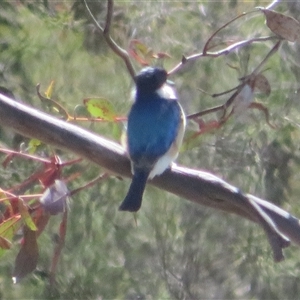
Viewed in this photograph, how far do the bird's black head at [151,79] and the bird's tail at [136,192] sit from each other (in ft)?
0.68

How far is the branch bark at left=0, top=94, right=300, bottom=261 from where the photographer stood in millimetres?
949

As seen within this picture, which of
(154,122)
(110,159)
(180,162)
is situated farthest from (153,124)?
(180,162)

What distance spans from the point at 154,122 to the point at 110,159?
32cm

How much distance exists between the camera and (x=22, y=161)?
1913 mm

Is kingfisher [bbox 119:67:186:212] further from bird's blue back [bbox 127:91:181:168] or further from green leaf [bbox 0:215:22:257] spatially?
green leaf [bbox 0:215:22:257]

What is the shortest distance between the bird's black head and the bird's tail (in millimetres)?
206

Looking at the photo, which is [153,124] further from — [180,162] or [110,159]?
[180,162]

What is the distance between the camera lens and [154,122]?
133 centimetres

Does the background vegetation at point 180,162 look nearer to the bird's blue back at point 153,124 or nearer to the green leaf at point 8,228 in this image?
the bird's blue back at point 153,124

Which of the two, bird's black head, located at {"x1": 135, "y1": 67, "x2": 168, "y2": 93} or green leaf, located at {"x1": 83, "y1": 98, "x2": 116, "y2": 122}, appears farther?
bird's black head, located at {"x1": 135, "y1": 67, "x2": 168, "y2": 93}

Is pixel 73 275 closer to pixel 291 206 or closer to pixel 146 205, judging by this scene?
pixel 146 205

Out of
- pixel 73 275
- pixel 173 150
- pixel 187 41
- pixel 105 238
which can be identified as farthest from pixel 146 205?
pixel 173 150

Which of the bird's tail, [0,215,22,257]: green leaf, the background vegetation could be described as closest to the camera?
[0,215,22,257]: green leaf

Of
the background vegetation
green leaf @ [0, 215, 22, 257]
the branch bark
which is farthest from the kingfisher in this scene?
the background vegetation
